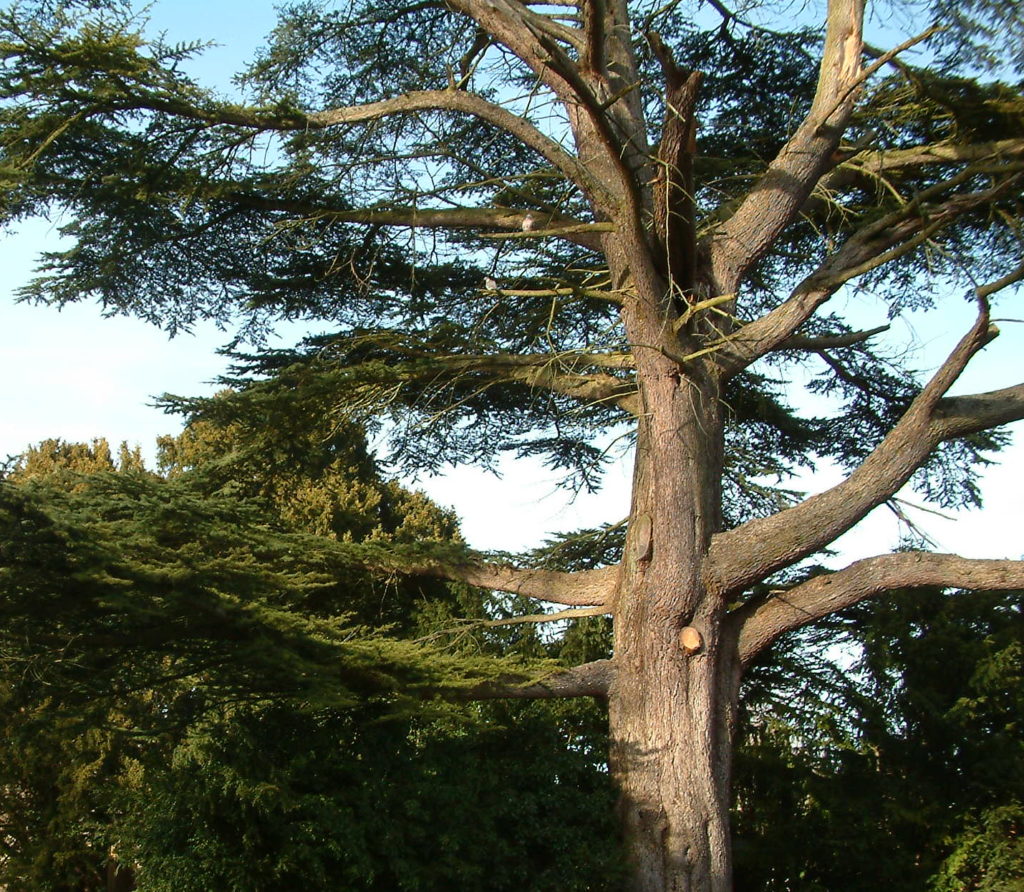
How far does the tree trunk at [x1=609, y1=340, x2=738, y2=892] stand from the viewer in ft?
29.1

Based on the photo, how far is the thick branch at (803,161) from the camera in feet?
31.3

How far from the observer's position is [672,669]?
9.15m

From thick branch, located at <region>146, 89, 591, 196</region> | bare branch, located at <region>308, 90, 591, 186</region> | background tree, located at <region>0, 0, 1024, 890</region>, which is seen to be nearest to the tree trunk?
background tree, located at <region>0, 0, 1024, 890</region>

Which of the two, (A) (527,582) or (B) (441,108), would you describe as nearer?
(A) (527,582)

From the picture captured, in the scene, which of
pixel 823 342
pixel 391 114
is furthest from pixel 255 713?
pixel 823 342

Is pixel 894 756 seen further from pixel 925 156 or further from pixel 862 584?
pixel 925 156

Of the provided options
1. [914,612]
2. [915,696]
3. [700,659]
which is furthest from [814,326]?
[700,659]

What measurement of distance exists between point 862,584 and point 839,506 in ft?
2.26

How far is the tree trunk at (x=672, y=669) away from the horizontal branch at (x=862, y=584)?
0.37 metres

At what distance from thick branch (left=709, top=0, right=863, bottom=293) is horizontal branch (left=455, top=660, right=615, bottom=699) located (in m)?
3.57

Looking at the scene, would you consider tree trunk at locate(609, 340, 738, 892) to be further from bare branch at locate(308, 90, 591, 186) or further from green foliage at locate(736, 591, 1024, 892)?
bare branch at locate(308, 90, 591, 186)

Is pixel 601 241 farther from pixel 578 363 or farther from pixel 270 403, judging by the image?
pixel 270 403

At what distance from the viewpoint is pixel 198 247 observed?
11266mm

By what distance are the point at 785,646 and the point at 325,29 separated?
830cm
